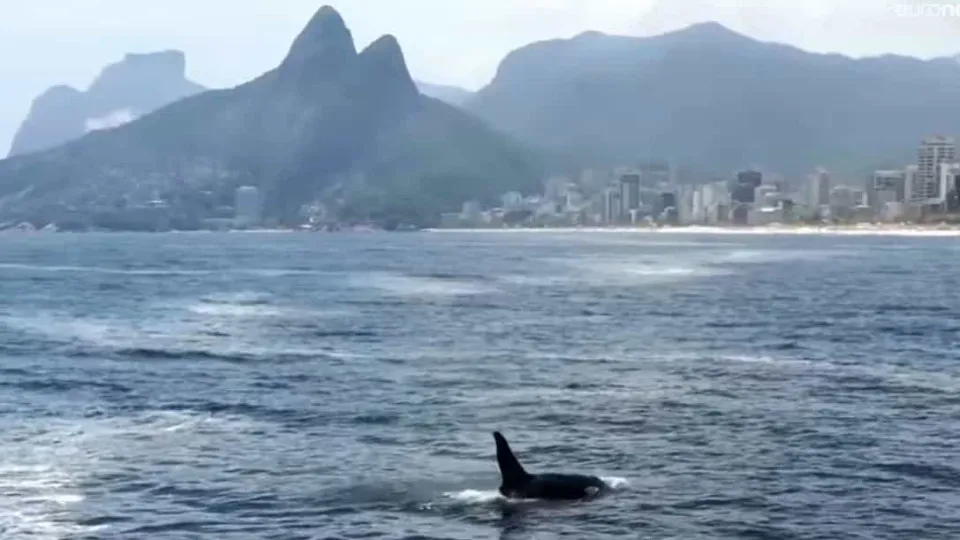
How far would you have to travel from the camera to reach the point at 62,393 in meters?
62.2

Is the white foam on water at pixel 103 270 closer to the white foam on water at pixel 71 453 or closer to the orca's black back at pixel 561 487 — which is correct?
the white foam on water at pixel 71 453

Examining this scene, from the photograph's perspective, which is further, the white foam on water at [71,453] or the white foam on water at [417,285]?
the white foam on water at [417,285]

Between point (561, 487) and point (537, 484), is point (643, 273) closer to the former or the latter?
point (561, 487)

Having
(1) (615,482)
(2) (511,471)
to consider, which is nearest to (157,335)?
(2) (511,471)

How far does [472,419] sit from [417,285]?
305 ft

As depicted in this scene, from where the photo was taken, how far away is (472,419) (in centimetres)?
5381

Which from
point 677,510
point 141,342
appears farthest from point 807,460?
point 141,342

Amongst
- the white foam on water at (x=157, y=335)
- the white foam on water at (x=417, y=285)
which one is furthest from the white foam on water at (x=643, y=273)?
the white foam on water at (x=157, y=335)

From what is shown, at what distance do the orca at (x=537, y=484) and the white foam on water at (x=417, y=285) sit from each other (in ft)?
289

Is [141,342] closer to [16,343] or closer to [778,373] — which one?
[16,343]

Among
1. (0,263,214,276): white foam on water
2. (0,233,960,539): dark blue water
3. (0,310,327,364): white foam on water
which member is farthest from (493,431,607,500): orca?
(0,263,214,276): white foam on water

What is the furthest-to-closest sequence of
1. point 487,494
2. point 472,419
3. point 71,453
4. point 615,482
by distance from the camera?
point 472,419
point 71,453
point 615,482
point 487,494

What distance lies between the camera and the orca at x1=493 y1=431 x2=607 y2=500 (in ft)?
133

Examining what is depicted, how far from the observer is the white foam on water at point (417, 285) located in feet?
439
